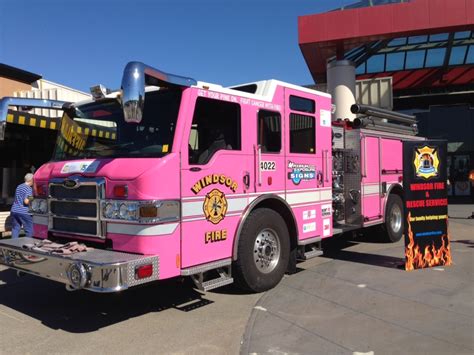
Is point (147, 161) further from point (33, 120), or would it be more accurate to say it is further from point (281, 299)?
point (33, 120)

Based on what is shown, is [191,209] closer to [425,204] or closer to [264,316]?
[264,316]

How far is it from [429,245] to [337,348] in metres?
3.64

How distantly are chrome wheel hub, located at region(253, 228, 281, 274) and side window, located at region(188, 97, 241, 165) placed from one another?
1.20 meters

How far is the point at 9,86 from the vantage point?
17.9 meters

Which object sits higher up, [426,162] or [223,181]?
[426,162]

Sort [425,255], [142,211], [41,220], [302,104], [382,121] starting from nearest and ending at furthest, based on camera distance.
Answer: [142,211], [41,220], [302,104], [425,255], [382,121]

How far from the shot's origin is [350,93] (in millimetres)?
15984

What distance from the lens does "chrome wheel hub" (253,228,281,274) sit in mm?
5711

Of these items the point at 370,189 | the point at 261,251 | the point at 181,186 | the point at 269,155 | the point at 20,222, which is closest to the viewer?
the point at 181,186

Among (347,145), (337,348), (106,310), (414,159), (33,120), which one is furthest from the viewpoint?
(33,120)

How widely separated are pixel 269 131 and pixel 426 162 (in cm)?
288

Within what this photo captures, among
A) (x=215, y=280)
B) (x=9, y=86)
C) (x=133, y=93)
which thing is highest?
(x=9, y=86)

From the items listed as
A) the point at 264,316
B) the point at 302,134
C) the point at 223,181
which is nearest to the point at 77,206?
the point at 223,181

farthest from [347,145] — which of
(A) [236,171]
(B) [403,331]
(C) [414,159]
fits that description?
(B) [403,331]
